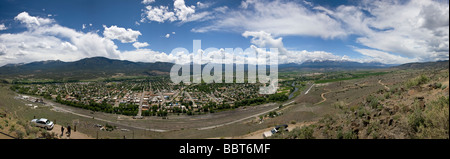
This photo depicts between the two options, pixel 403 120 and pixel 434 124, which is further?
pixel 403 120

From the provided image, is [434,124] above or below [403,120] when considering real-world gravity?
above

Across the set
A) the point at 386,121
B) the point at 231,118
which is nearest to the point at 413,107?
the point at 386,121

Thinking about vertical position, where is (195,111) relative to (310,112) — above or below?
→ below

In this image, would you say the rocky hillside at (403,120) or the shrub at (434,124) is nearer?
the shrub at (434,124)

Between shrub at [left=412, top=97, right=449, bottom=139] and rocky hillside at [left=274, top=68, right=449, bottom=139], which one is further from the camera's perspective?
rocky hillside at [left=274, top=68, right=449, bottom=139]

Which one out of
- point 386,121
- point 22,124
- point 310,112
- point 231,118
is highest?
point 386,121
